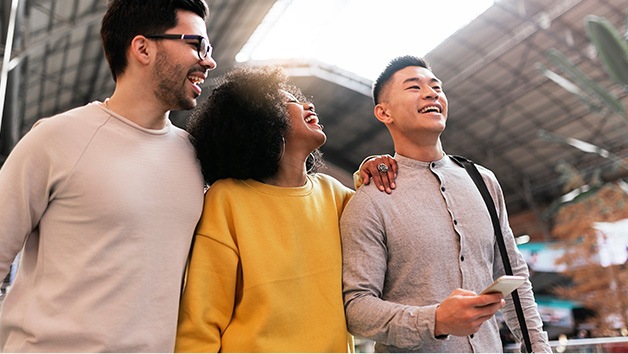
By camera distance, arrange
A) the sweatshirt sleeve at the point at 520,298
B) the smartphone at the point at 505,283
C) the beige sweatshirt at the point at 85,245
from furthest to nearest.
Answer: the sweatshirt sleeve at the point at 520,298 → the beige sweatshirt at the point at 85,245 → the smartphone at the point at 505,283

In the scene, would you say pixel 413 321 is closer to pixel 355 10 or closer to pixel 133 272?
pixel 133 272

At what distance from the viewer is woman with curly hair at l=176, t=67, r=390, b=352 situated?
1574mm

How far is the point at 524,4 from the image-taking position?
Answer: 36.7 ft

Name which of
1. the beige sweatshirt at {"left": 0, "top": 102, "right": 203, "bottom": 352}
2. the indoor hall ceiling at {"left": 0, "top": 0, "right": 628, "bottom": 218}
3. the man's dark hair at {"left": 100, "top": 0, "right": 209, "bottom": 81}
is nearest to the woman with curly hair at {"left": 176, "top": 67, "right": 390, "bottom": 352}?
→ the beige sweatshirt at {"left": 0, "top": 102, "right": 203, "bottom": 352}

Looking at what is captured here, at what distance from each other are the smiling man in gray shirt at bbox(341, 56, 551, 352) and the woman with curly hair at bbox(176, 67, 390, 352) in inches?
4.6

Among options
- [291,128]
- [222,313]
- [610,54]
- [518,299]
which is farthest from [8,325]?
[610,54]

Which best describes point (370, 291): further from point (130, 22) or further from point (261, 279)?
point (130, 22)

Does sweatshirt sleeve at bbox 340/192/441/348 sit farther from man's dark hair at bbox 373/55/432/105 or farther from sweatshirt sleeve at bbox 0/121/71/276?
sweatshirt sleeve at bbox 0/121/71/276

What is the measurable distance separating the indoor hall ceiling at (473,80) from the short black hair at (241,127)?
7.15m

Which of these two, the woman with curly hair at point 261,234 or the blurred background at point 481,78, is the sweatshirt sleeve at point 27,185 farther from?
the blurred background at point 481,78

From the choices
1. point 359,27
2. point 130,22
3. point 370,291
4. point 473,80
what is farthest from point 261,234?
point 473,80

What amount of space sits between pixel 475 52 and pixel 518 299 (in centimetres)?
1187

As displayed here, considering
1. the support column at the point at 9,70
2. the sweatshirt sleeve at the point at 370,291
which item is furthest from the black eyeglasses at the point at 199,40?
the support column at the point at 9,70

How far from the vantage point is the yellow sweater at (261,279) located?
1.56m
